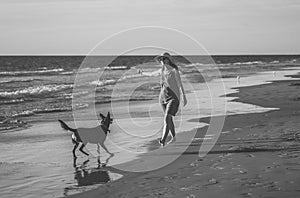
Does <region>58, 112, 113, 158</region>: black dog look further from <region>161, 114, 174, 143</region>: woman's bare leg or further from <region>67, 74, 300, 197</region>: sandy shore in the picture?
<region>67, 74, 300, 197</region>: sandy shore

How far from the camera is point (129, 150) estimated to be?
10133 mm

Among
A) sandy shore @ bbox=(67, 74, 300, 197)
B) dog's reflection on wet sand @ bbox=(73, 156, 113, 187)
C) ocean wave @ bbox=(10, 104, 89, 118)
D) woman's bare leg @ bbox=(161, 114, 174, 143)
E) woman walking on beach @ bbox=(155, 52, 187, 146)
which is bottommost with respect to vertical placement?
sandy shore @ bbox=(67, 74, 300, 197)

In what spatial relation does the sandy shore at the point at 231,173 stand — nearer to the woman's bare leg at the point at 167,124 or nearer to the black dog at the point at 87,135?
the woman's bare leg at the point at 167,124

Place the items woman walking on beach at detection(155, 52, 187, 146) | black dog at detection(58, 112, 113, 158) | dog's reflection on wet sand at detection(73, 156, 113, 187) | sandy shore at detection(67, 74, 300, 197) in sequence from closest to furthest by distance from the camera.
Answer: sandy shore at detection(67, 74, 300, 197)
dog's reflection on wet sand at detection(73, 156, 113, 187)
black dog at detection(58, 112, 113, 158)
woman walking on beach at detection(155, 52, 187, 146)

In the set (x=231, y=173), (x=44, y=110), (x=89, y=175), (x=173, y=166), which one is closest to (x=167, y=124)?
(x=173, y=166)

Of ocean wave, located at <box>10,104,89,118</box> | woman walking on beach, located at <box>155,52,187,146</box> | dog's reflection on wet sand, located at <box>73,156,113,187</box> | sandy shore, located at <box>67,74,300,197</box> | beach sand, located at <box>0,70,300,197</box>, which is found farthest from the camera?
ocean wave, located at <box>10,104,89,118</box>

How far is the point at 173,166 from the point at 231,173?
1.26 m

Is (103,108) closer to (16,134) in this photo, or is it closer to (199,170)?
(16,134)

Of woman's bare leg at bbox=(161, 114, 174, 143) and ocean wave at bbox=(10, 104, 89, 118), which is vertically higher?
ocean wave at bbox=(10, 104, 89, 118)

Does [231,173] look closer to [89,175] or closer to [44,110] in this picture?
[89,175]

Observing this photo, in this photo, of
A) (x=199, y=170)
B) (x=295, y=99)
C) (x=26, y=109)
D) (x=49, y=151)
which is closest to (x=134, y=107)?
(x=26, y=109)

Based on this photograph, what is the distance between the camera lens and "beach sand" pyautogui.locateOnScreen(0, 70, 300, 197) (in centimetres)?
659

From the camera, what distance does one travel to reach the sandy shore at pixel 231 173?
634 cm

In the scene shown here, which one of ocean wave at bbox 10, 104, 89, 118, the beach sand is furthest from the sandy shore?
ocean wave at bbox 10, 104, 89, 118
